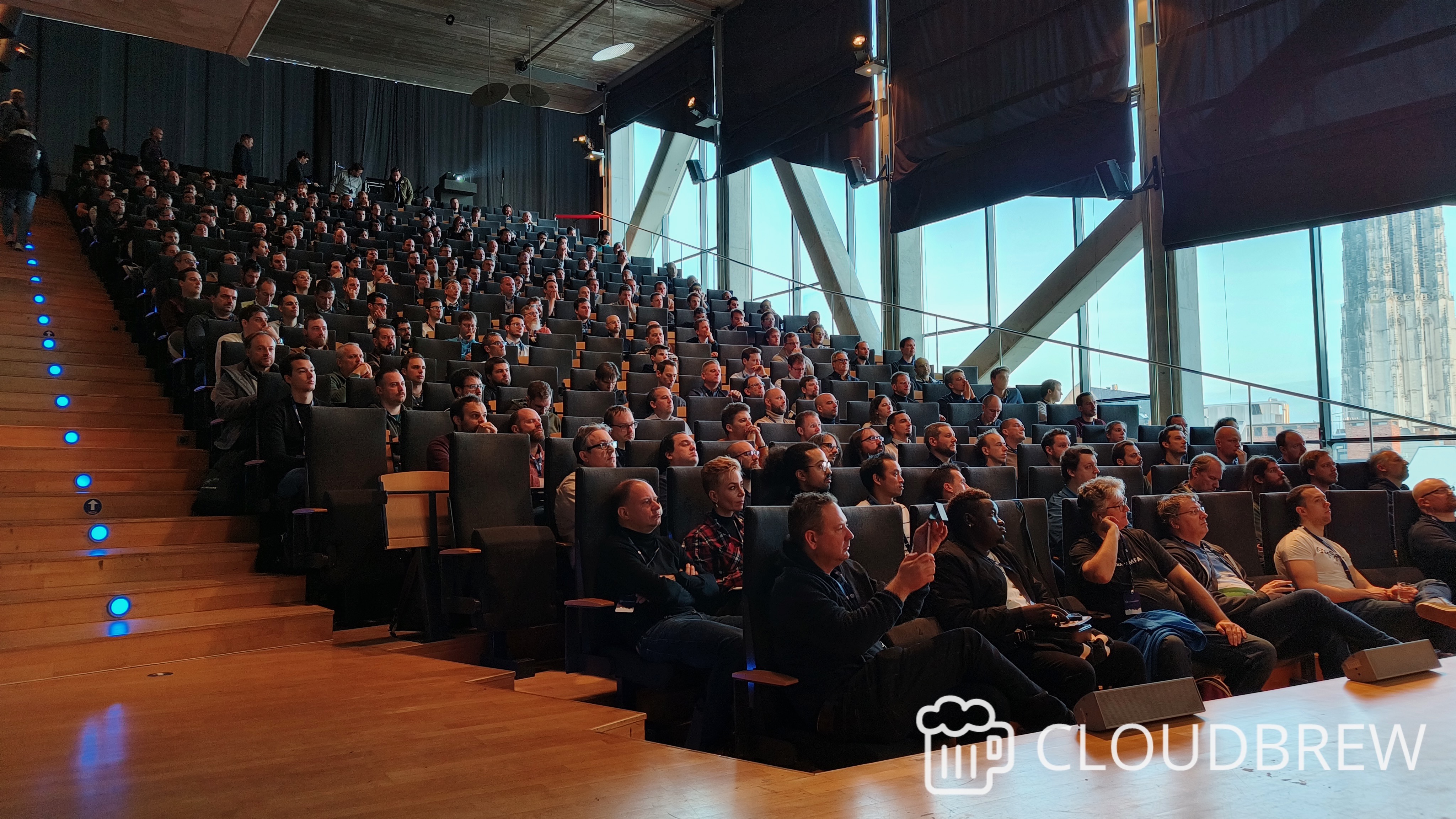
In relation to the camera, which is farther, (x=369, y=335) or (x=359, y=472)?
(x=369, y=335)

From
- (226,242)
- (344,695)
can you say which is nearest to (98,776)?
(344,695)

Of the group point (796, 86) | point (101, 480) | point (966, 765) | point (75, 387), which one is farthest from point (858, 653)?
point (796, 86)

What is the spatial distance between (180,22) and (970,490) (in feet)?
30.8

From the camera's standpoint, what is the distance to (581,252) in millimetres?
10883

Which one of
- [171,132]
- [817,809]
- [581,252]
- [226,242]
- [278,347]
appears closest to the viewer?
[817,809]

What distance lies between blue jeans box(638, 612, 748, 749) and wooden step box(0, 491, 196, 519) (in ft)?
7.56

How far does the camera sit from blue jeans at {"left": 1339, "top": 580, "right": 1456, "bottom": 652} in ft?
10.5

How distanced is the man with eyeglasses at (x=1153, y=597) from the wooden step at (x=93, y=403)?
4.50m

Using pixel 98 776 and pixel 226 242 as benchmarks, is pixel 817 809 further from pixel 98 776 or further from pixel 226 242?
pixel 226 242

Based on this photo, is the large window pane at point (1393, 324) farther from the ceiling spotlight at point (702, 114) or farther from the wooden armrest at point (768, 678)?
the ceiling spotlight at point (702, 114)

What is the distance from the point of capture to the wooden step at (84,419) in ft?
14.2

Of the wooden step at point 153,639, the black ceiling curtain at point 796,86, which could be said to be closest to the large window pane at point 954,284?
the black ceiling curtain at point 796,86

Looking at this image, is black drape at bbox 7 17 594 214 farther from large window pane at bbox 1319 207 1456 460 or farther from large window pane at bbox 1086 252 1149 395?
large window pane at bbox 1319 207 1456 460

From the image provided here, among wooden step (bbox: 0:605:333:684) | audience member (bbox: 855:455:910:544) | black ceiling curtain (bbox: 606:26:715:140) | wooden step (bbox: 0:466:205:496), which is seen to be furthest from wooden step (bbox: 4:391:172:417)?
black ceiling curtain (bbox: 606:26:715:140)
